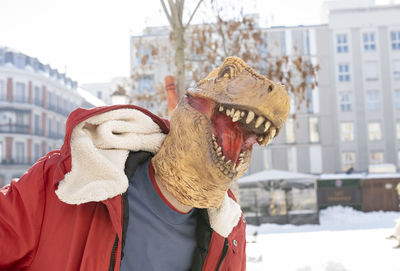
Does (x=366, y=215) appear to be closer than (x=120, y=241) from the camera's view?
No

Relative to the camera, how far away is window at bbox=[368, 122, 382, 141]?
3081 centimetres

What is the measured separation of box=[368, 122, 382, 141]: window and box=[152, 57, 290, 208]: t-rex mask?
32.5m

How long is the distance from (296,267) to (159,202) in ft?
21.6

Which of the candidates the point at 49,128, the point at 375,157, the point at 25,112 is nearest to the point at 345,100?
the point at 375,157

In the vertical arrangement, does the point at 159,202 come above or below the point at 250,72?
below

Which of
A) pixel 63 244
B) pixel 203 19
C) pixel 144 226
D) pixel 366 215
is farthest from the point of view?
pixel 366 215

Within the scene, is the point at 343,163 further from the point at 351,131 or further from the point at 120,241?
the point at 120,241

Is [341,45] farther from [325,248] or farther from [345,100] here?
[325,248]

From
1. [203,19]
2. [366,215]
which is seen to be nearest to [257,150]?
[366,215]

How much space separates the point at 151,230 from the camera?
1486 mm

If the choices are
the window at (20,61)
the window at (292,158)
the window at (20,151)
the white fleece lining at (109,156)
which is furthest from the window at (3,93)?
the white fleece lining at (109,156)

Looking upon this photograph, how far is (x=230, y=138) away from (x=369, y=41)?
34229mm

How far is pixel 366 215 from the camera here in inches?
675

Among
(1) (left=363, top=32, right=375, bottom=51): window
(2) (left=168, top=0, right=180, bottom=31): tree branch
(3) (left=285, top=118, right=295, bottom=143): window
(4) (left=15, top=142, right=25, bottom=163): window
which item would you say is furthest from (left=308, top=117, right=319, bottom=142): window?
(2) (left=168, top=0, right=180, bottom=31): tree branch
